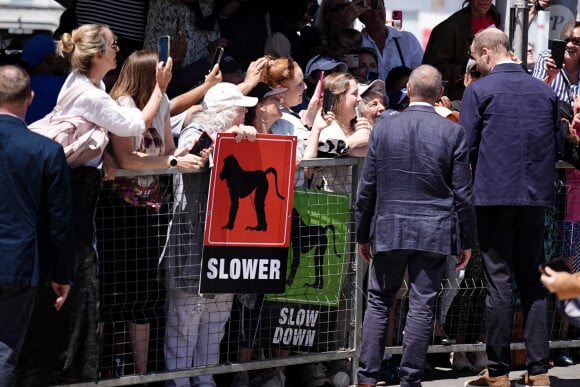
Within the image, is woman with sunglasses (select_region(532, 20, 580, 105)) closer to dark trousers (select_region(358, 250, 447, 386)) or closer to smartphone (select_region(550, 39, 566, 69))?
smartphone (select_region(550, 39, 566, 69))

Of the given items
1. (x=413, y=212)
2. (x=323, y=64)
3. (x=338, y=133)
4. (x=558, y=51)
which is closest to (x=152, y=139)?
(x=338, y=133)

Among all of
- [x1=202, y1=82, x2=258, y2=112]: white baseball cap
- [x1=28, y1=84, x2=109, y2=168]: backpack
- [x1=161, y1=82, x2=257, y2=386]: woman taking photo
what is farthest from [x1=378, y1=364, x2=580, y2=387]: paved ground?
[x1=28, y1=84, x2=109, y2=168]: backpack

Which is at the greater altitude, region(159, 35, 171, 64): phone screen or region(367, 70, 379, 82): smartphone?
region(367, 70, 379, 82): smartphone

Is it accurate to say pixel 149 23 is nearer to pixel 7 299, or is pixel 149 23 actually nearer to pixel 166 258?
pixel 166 258

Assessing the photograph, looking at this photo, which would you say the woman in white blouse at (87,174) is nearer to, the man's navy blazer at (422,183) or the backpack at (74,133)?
the backpack at (74,133)

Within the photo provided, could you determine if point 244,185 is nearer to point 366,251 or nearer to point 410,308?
point 366,251

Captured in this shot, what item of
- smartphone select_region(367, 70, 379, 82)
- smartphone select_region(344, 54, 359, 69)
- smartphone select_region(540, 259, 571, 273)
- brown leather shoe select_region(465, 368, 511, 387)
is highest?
smartphone select_region(344, 54, 359, 69)

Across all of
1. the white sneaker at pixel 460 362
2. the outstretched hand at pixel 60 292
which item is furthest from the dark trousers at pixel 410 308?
the outstretched hand at pixel 60 292

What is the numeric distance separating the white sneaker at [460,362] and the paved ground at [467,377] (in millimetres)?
64

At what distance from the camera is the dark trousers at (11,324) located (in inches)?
226

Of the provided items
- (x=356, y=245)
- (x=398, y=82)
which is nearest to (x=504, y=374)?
(x=356, y=245)

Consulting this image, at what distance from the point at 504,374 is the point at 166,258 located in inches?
91.3

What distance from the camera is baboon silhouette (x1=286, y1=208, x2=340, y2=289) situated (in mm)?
7152

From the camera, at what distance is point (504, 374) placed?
7293mm
